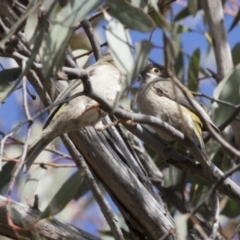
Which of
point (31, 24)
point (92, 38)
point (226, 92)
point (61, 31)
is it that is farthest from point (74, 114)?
point (61, 31)

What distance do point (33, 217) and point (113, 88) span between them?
0.70 metres

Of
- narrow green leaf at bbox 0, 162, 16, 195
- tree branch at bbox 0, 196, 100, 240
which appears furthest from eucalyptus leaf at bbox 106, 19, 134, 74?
narrow green leaf at bbox 0, 162, 16, 195

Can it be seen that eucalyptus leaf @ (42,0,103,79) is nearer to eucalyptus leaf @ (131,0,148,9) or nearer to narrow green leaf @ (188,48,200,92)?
eucalyptus leaf @ (131,0,148,9)

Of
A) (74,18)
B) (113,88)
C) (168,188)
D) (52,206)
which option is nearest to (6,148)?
(168,188)

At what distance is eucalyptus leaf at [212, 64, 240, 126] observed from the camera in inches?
117

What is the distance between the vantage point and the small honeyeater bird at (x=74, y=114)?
3.11 meters

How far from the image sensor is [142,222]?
3287 millimetres

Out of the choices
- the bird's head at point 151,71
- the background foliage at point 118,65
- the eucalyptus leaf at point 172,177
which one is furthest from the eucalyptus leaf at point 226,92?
the bird's head at point 151,71

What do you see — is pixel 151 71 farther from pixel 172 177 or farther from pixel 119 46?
pixel 119 46

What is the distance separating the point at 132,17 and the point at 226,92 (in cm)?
96

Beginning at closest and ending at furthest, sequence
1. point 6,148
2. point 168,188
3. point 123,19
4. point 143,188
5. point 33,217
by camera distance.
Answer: point 123,19 → point 33,217 → point 143,188 → point 168,188 → point 6,148

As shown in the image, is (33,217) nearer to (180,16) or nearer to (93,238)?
(93,238)

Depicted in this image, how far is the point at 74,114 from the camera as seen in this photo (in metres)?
3.19

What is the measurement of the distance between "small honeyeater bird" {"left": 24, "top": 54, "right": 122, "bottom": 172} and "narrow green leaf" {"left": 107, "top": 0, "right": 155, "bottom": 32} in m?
0.86
